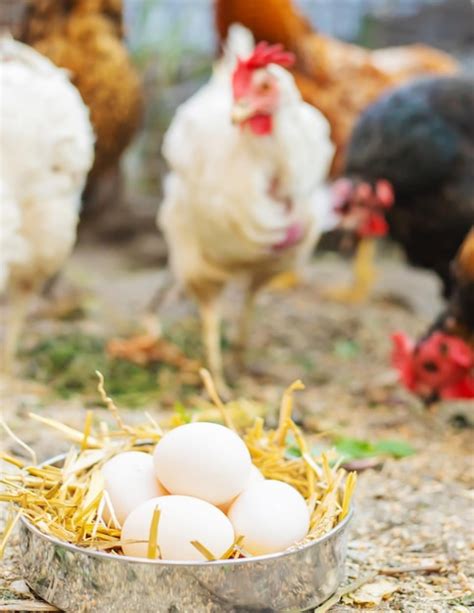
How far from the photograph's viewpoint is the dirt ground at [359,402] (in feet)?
4.86

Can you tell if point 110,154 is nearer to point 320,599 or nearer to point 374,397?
point 374,397

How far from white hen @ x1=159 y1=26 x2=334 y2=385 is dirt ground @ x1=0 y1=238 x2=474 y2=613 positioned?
0.44m

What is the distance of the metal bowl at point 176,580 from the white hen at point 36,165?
1.22 metres

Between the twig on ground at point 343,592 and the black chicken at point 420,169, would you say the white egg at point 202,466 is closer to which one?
the twig on ground at point 343,592

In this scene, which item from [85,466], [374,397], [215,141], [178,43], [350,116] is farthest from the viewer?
[178,43]

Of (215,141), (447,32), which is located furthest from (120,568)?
(447,32)

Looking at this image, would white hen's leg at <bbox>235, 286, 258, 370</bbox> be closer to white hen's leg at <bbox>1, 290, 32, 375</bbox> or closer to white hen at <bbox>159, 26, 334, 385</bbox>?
white hen at <bbox>159, 26, 334, 385</bbox>

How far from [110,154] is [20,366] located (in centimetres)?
113

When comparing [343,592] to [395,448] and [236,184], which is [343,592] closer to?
[395,448]

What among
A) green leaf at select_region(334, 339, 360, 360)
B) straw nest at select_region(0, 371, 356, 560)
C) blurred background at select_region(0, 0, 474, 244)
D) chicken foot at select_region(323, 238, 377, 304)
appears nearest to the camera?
straw nest at select_region(0, 371, 356, 560)

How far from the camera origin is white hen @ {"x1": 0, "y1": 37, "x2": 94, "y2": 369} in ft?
7.75

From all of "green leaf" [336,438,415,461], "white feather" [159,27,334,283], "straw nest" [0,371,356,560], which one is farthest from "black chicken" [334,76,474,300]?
"straw nest" [0,371,356,560]

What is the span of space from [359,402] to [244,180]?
0.83 meters

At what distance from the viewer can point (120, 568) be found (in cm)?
117
